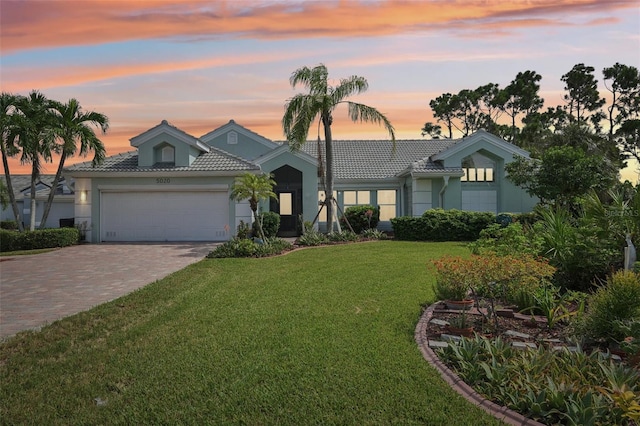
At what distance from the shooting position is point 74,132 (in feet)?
72.1

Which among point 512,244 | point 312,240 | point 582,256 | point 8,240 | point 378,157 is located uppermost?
point 378,157

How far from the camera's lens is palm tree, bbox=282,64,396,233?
20469mm

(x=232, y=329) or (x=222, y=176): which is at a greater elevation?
(x=222, y=176)

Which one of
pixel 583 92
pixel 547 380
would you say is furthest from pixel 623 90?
pixel 547 380

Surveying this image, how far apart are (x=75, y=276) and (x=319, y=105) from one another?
Answer: 39.8 feet

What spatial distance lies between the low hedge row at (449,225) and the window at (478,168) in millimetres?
5237

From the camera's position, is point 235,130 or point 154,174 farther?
point 235,130

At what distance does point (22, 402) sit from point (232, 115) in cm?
2527

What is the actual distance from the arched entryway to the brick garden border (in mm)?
19152

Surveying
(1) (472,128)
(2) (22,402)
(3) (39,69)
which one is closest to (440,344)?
(2) (22,402)

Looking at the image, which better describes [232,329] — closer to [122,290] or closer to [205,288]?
[205,288]

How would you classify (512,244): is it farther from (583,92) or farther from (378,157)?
(583,92)

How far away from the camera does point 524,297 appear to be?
7.45 m

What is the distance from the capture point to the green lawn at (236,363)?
438cm
